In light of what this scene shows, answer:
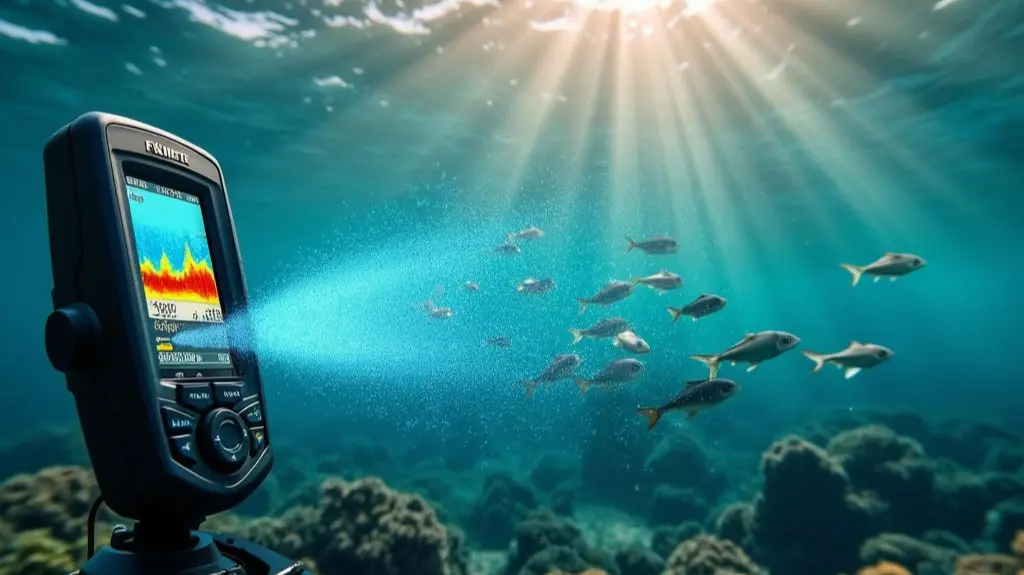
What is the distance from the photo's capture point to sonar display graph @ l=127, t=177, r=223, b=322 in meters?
1.36

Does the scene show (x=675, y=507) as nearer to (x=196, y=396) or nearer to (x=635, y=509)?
(x=635, y=509)

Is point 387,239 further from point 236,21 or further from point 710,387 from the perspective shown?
point 710,387

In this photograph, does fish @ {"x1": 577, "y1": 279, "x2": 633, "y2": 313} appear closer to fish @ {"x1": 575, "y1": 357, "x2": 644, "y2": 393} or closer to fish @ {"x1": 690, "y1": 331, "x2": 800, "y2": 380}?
fish @ {"x1": 575, "y1": 357, "x2": 644, "y2": 393}

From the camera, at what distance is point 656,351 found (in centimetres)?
2903

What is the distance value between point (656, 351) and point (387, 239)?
2655 centimetres

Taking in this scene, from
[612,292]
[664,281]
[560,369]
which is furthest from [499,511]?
[664,281]

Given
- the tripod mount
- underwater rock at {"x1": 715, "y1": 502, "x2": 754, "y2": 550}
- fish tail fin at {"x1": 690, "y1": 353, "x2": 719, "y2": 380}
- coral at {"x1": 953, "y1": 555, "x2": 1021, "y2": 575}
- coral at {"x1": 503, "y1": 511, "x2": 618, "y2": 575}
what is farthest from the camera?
underwater rock at {"x1": 715, "y1": 502, "x2": 754, "y2": 550}

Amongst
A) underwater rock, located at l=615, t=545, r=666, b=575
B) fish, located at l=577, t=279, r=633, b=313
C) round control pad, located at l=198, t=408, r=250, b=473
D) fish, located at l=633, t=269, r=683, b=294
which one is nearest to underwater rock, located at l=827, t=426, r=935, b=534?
underwater rock, located at l=615, t=545, r=666, b=575

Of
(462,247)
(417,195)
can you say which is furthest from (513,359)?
(417,195)

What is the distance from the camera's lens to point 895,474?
38.2 feet

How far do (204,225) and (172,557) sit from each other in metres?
0.95

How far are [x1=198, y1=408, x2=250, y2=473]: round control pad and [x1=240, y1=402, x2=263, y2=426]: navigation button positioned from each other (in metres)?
0.05

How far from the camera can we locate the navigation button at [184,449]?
1.12m

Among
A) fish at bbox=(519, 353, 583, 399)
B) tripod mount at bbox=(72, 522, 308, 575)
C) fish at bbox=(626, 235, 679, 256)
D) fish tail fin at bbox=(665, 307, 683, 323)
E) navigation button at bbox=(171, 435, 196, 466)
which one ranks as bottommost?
fish at bbox=(519, 353, 583, 399)
